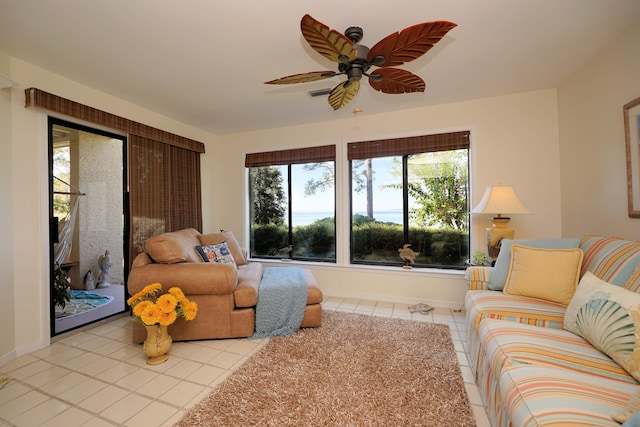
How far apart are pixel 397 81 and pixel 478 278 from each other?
1.74m

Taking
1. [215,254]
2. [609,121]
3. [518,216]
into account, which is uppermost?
[609,121]

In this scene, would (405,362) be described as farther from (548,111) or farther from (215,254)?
(548,111)

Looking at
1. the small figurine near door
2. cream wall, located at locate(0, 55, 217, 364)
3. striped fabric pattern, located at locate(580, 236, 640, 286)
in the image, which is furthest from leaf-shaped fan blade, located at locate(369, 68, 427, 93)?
the small figurine near door

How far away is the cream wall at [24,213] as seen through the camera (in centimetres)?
213

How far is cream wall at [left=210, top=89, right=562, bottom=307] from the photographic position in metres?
2.86

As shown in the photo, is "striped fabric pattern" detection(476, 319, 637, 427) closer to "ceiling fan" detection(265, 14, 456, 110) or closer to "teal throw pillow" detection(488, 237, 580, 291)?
"teal throw pillow" detection(488, 237, 580, 291)

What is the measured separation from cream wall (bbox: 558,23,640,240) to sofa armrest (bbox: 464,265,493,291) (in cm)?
101

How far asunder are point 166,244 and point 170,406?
1320 millimetres

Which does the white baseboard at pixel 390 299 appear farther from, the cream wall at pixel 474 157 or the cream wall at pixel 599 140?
the cream wall at pixel 599 140

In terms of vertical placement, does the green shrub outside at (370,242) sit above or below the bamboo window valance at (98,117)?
below

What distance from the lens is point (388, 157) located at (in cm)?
363

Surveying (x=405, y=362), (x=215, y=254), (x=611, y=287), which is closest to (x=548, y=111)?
(x=611, y=287)

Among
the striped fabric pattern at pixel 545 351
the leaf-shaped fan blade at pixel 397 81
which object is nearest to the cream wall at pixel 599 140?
the striped fabric pattern at pixel 545 351

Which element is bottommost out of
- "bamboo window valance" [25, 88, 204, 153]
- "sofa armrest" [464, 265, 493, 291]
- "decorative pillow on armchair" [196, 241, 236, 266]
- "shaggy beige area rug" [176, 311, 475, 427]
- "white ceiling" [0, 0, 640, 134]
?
"shaggy beige area rug" [176, 311, 475, 427]
